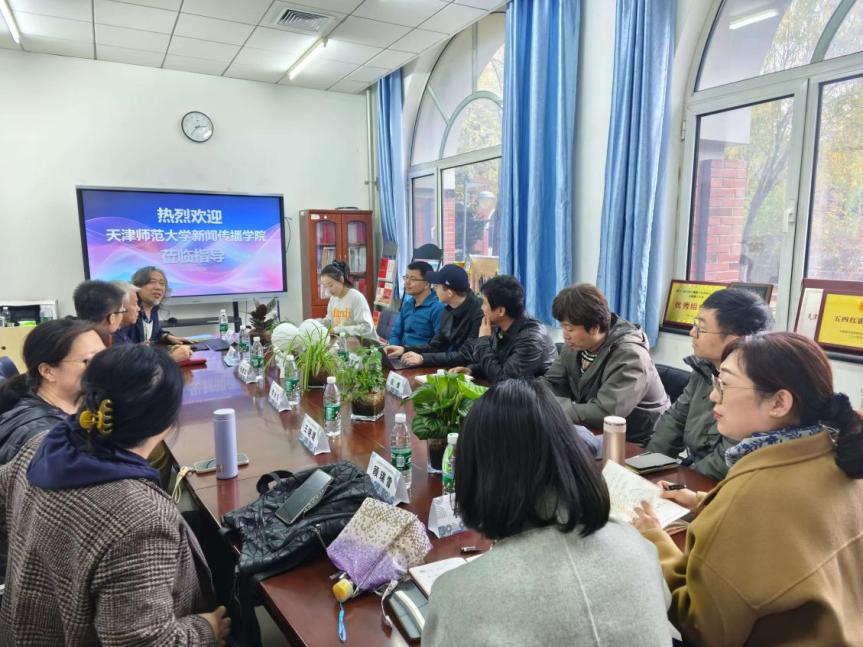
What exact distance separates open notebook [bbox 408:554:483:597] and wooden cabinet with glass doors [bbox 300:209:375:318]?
15.7 feet

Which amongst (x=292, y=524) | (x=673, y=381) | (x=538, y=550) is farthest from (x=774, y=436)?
(x=673, y=381)

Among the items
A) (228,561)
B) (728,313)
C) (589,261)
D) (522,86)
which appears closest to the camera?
(228,561)

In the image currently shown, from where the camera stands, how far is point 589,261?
3637mm

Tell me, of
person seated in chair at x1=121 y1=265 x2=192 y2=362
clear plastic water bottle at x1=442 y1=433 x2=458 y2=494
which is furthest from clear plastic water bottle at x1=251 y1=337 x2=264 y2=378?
clear plastic water bottle at x1=442 y1=433 x2=458 y2=494

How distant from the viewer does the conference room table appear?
979 millimetres

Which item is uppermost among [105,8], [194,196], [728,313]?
[105,8]

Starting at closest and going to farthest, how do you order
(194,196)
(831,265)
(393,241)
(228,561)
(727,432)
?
(727,432)
(228,561)
(831,265)
(194,196)
(393,241)

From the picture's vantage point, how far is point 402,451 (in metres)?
1.47

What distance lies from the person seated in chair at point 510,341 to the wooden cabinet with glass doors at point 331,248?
10.8 ft

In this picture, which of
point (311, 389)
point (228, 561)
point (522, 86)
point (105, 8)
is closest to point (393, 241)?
point (522, 86)

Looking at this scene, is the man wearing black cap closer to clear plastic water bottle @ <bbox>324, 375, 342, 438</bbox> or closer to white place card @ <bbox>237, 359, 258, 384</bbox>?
white place card @ <bbox>237, 359, 258, 384</bbox>

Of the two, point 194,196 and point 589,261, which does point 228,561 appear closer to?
point 589,261

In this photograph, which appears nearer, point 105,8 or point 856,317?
point 856,317

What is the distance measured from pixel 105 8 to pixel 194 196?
5.84ft
